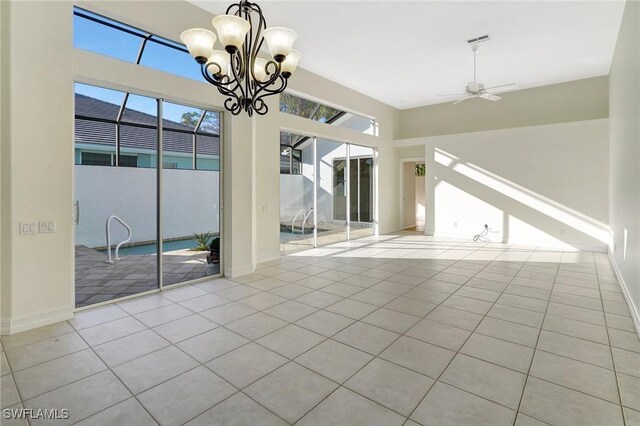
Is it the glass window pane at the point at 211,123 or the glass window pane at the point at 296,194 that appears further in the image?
the glass window pane at the point at 296,194

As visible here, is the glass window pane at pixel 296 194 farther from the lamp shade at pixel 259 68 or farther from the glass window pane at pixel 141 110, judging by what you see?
the lamp shade at pixel 259 68

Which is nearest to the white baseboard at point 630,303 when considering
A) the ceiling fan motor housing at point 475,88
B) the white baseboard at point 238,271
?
the ceiling fan motor housing at point 475,88

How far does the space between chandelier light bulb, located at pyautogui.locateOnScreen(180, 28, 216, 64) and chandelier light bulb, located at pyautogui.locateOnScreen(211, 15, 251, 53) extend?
185 millimetres

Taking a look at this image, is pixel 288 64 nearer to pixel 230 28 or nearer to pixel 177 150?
pixel 230 28

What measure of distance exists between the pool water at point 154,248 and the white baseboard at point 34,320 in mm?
776

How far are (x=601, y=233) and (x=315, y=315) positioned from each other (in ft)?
21.7

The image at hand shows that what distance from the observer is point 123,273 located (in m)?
3.90

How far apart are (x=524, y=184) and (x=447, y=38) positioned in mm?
4069

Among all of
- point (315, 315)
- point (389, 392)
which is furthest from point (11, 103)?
point (389, 392)

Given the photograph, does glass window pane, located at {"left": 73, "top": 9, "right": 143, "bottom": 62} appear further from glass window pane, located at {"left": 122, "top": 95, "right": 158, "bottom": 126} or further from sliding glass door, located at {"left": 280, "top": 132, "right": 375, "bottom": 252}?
sliding glass door, located at {"left": 280, "top": 132, "right": 375, "bottom": 252}

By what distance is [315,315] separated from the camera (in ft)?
10.8

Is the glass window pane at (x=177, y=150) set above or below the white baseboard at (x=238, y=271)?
above

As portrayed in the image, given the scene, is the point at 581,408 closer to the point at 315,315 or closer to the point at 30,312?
the point at 315,315

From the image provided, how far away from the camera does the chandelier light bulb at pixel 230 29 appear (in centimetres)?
262
